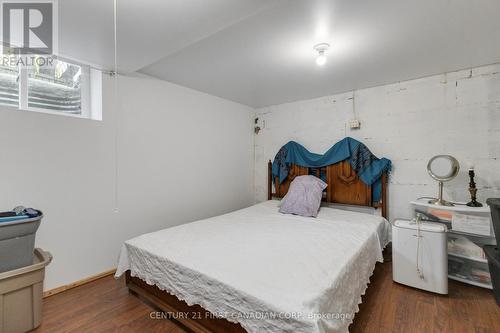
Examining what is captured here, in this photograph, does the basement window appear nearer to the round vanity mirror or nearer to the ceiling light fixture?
the ceiling light fixture

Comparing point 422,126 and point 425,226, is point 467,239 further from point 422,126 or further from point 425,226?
point 422,126

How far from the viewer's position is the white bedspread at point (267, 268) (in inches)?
45.2

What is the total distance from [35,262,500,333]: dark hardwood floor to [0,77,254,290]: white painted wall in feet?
1.30

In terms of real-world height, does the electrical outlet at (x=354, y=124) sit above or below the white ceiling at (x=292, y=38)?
below

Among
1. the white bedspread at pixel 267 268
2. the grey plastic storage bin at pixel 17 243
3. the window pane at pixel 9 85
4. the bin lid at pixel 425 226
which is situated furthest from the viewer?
the bin lid at pixel 425 226

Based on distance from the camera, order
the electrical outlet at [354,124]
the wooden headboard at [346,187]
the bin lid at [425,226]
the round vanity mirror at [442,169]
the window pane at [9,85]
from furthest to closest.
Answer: the electrical outlet at [354,124]
the wooden headboard at [346,187]
the round vanity mirror at [442,169]
the bin lid at [425,226]
the window pane at [9,85]

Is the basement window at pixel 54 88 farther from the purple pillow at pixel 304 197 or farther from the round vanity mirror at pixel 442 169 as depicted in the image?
the round vanity mirror at pixel 442 169

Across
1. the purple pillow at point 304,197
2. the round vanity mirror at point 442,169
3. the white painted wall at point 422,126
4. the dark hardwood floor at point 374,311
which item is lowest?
the dark hardwood floor at point 374,311

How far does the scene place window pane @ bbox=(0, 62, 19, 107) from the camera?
1912 mm

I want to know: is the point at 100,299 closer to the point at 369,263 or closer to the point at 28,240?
the point at 28,240

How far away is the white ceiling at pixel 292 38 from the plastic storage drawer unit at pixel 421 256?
1.66m

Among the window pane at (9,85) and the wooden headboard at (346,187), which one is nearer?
the window pane at (9,85)

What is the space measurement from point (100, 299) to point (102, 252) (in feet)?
1.82

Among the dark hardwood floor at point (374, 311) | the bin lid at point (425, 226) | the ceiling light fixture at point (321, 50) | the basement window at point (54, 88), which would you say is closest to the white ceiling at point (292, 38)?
the ceiling light fixture at point (321, 50)
